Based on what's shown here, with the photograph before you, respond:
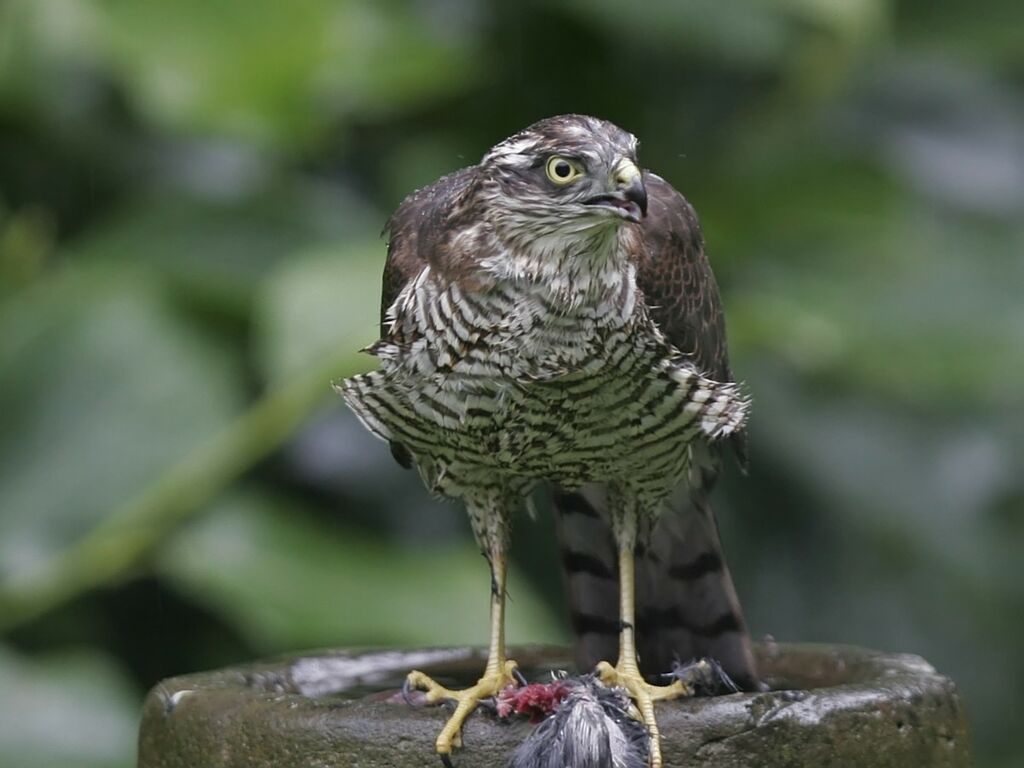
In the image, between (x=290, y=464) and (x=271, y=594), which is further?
(x=290, y=464)

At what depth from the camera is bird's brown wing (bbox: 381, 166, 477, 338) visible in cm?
332

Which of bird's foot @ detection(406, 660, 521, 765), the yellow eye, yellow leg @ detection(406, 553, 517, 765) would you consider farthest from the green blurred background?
the yellow eye

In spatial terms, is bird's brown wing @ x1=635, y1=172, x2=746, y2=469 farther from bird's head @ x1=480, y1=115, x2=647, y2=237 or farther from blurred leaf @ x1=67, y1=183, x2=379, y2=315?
blurred leaf @ x1=67, y1=183, x2=379, y2=315

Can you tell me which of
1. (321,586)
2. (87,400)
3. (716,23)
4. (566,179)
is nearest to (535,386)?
(566,179)

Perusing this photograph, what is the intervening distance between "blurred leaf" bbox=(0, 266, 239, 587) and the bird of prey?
6.84 ft

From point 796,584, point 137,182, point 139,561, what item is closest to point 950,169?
point 796,584

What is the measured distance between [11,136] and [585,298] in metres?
3.93

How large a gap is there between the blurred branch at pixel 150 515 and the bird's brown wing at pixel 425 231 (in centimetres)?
171

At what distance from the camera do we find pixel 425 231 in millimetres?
3449

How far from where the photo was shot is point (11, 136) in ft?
21.3

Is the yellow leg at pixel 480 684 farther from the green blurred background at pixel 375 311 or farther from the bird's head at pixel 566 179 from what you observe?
the green blurred background at pixel 375 311

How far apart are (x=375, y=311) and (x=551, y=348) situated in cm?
198

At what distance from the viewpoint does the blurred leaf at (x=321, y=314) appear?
5082 mm

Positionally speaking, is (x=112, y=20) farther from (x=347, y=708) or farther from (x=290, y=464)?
(x=347, y=708)
